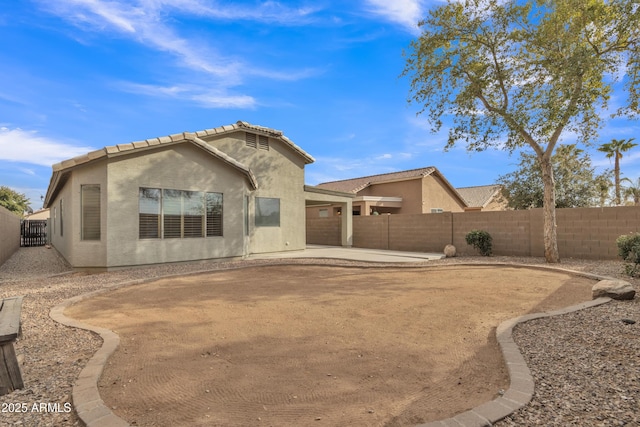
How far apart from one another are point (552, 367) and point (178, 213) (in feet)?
36.6

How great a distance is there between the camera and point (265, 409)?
2811 mm

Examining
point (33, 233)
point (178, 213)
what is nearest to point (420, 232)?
point (178, 213)

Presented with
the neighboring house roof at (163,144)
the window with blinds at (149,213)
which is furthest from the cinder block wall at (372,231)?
the window with blinds at (149,213)

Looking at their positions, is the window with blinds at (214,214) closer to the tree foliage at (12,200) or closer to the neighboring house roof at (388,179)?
the neighboring house roof at (388,179)

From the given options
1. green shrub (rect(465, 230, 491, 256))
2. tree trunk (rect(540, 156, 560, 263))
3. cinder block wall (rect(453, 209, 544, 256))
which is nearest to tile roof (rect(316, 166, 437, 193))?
cinder block wall (rect(453, 209, 544, 256))

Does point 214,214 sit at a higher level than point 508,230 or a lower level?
higher

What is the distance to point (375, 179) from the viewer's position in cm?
2923

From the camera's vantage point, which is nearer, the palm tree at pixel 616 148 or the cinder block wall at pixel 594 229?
the cinder block wall at pixel 594 229

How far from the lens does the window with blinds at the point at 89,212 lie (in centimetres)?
1075

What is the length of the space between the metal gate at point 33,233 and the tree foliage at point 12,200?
51.3 feet

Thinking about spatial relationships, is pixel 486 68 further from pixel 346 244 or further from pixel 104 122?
pixel 104 122

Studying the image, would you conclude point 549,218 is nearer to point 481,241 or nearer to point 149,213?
point 481,241

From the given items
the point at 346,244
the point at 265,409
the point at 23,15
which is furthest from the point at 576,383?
the point at 346,244

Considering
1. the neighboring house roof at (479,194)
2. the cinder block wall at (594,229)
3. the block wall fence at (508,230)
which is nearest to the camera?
the cinder block wall at (594,229)
